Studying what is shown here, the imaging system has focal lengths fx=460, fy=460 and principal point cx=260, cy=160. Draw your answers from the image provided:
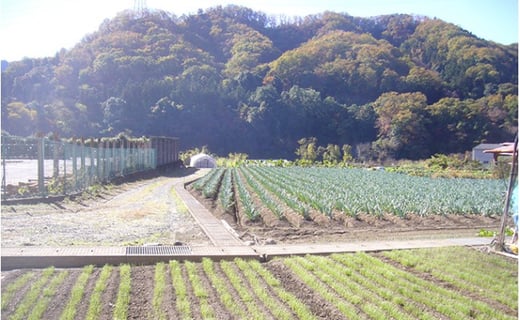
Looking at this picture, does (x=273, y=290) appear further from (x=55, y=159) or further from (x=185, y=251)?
(x=55, y=159)

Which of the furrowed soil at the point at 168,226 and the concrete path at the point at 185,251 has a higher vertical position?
the concrete path at the point at 185,251

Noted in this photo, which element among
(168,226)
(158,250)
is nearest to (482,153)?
(168,226)

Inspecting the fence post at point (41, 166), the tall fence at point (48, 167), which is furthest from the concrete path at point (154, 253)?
the fence post at point (41, 166)

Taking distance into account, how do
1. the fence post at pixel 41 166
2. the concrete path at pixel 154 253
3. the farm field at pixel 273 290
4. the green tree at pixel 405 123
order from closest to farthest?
1. the farm field at pixel 273 290
2. the concrete path at pixel 154 253
3. the fence post at pixel 41 166
4. the green tree at pixel 405 123

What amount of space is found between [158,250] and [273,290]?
195 centimetres

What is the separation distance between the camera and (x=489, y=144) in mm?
17750

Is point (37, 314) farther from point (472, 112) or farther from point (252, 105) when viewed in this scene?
point (252, 105)

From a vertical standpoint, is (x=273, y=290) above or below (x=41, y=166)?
below

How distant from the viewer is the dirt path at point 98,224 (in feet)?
21.8

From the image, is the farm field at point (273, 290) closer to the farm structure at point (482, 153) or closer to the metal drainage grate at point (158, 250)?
the metal drainage grate at point (158, 250)

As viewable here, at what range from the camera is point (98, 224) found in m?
8.32

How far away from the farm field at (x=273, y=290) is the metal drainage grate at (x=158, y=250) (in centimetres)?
29

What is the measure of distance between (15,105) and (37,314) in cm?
1991

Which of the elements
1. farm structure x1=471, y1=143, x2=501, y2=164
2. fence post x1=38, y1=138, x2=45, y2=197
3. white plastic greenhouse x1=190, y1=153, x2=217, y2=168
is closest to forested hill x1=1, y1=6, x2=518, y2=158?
farm structure x1=471, y1=143, x2=501, y2=164
